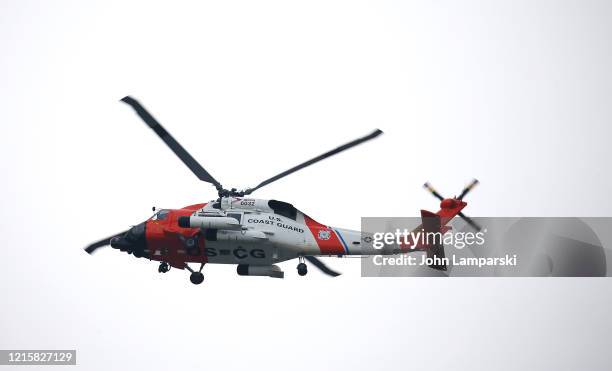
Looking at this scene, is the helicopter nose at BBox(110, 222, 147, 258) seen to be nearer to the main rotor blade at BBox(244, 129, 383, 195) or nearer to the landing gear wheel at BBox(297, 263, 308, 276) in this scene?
the main rotor blade at BBox(244, 129, 383, 195)

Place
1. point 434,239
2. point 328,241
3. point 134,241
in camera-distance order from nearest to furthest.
A: point 434,239
point 328,241
point 134,241

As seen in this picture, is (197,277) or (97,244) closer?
(197,277)

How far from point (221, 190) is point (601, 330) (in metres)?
26.8

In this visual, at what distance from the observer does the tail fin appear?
29828mm

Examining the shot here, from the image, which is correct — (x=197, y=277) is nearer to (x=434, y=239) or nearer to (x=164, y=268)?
(x=164, y=268)

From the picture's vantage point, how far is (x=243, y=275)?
102 feet

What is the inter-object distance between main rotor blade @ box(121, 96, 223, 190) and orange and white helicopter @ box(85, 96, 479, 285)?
34mm

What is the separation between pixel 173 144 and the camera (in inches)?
1164

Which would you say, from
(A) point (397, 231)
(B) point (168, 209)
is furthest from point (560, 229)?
(B) point (168, 209)

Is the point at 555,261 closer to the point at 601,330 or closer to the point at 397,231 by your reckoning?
the point at 397,231

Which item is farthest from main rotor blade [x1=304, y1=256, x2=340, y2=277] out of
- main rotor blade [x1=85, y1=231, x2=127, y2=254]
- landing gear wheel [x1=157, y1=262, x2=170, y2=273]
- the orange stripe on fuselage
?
main rotor blade [x1=85, y1=231, x2=127, y2=254]

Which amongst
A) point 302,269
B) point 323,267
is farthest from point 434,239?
point 302,269

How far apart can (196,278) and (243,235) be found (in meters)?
2.29

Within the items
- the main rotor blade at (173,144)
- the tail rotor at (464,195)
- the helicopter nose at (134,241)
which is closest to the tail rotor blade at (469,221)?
the tail rotor at (464,195)
